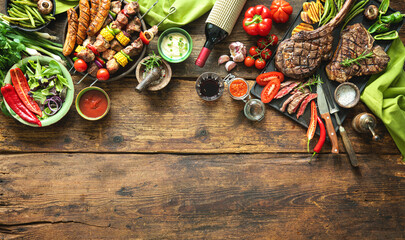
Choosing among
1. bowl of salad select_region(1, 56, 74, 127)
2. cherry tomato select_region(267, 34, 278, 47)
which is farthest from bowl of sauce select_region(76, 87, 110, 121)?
cherry tomato select_region(267, 34, 278, 47)

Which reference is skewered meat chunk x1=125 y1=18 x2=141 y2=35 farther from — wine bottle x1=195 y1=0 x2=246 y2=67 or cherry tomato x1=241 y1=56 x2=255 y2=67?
cherry tomato x1=241 y1=56 x2=255 y2=67

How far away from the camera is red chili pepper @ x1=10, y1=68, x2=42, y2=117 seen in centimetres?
250

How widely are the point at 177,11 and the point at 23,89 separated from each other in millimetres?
1620

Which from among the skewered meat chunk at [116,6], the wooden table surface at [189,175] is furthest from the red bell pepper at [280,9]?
the skewered meat chunk at [116,6]

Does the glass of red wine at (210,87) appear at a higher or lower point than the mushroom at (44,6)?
lower

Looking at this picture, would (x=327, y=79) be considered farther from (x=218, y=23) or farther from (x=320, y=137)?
(x=218, y=23)

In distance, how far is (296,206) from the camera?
277 cm

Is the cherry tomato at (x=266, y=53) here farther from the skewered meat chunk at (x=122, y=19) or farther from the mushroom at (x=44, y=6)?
the mushroom at (x=44, y=6)

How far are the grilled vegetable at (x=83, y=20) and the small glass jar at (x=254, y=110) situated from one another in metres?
1.68

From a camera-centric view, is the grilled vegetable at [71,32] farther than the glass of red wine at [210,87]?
No

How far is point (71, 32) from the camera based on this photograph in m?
2.54

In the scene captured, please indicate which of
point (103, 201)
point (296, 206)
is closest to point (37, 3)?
point (103, 201)

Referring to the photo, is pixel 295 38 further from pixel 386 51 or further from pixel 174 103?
pixel 174 103

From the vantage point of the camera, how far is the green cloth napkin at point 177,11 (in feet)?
8.94
